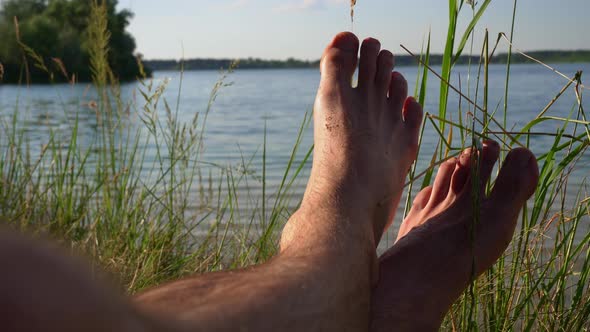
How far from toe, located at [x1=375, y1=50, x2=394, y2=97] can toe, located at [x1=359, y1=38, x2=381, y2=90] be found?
1cm

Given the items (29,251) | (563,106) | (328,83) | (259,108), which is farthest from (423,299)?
(259,108)

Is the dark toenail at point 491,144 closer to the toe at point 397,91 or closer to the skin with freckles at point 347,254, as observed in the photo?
the skin with freckles at point 347,254

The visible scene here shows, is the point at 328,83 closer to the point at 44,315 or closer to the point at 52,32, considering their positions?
the point at 44,315

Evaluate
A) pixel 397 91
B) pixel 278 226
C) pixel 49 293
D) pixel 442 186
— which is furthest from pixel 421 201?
pixel 49 293

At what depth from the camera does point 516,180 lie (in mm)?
1759

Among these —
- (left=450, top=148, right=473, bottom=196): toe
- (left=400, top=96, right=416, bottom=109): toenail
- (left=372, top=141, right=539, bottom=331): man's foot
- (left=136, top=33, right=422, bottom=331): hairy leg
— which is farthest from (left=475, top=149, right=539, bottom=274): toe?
(left=400, top=96, right=416, bottom=109): toenail

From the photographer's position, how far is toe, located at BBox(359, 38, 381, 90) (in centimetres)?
205

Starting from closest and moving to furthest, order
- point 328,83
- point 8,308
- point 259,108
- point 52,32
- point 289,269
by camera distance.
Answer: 1. point 8,308
2. point 289,269
3. point 328,83
4. point 259,108
5. point 52,32

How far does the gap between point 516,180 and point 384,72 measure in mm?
519

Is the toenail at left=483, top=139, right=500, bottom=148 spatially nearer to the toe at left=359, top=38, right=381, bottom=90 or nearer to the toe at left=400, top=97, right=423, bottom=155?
the toe at left=400, top=97, right=423, bottom=155

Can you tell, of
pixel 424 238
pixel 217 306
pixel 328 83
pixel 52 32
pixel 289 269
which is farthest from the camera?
pixel 52 32

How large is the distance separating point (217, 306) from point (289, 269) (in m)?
0.26

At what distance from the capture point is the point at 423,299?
1576mm

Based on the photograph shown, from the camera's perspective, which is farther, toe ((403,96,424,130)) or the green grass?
toe ((403,96,424,130))
